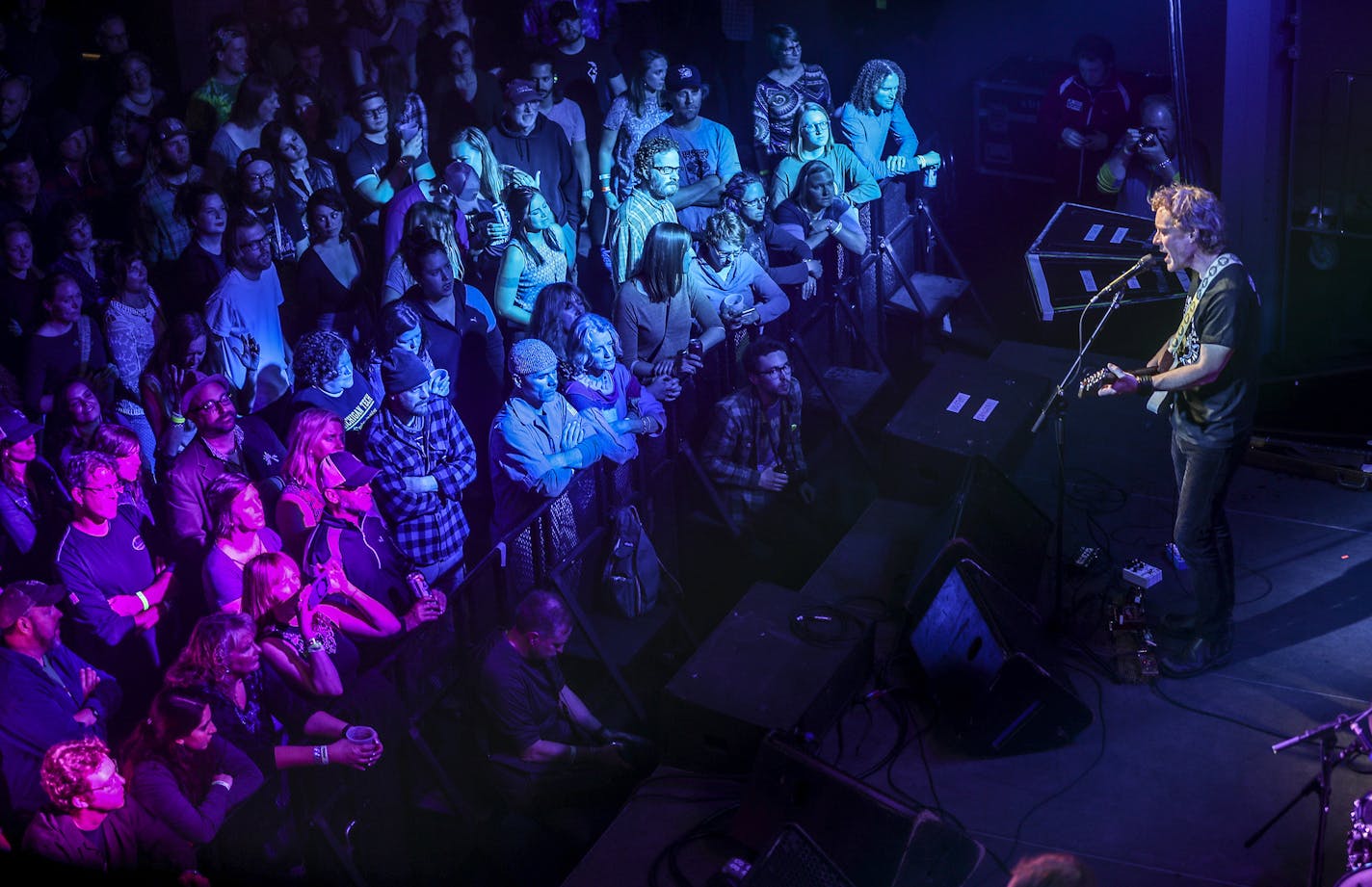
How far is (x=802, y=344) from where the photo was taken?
22.9 ft

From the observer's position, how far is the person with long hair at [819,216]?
7.54 m

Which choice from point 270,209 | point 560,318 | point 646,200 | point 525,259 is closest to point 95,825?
point 560,318

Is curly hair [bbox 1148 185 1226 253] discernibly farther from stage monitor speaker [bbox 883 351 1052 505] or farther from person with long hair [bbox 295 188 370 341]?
person with long hair [bbox 295 188 370 341]

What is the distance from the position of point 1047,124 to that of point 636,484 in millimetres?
4717

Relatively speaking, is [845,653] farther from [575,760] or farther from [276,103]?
[276,103]

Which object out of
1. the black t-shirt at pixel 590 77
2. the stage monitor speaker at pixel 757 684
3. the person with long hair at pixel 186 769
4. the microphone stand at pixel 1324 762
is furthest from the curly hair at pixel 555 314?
the microphone stand at pixel 1324 762

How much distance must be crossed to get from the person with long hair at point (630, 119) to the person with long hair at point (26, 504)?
368cm

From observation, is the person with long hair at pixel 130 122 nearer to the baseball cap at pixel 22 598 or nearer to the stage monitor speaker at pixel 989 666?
the baseball cap at pixel 22 598

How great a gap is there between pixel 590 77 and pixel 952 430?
12.5 ft

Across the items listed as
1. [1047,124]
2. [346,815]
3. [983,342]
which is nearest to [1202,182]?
[1047,124]

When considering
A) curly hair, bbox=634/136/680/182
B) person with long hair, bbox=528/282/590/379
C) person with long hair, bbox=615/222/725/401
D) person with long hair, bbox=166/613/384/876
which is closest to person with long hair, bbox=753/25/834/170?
curly hair, bbox=634/136/680/182

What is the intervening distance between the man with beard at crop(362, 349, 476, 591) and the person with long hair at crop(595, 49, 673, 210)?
2881 mm

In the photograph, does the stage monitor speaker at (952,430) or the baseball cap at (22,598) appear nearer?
the baseball cap at (22,598)

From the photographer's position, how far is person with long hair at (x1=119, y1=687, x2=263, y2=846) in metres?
3.95
